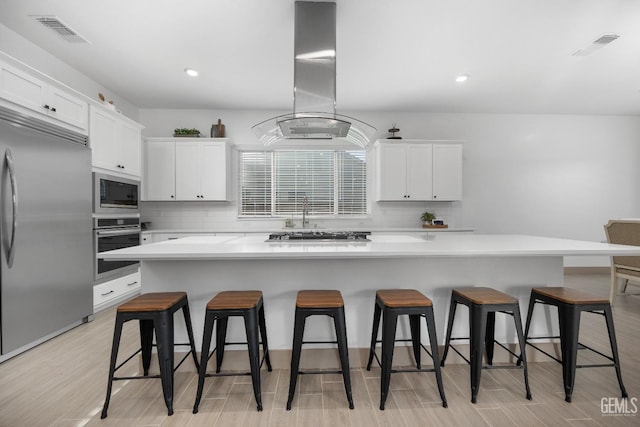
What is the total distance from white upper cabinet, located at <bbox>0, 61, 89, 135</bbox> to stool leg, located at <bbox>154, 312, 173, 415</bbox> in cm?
221

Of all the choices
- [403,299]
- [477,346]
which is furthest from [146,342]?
[477,346]

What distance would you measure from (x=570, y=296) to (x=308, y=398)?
1.76 meters

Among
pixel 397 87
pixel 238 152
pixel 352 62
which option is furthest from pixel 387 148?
pixel 238 152

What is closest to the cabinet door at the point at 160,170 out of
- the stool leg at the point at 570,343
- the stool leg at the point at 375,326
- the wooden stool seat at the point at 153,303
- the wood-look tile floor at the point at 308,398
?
the wood-look tile floor at the point at 308,398

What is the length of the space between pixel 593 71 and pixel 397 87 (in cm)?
228

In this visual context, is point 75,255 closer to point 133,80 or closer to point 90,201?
point 90,201

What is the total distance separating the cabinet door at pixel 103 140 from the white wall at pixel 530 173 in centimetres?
168

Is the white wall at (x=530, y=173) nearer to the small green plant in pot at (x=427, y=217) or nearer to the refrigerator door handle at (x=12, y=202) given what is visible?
the small green plant in pot at (x=427, y=217)

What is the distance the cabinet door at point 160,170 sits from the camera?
14.5 feet

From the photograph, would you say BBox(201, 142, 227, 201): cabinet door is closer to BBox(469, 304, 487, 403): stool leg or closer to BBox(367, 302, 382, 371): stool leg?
BBox(367, 302, 382, 371): stool leg

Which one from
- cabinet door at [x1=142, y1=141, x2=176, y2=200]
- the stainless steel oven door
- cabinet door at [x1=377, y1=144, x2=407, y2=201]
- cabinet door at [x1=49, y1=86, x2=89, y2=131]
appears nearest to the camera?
cabinet door at [x1=49, y1=86, x2=89, y2=131]

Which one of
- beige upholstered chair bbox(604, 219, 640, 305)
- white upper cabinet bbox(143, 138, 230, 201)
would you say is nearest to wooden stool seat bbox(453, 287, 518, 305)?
beige upholstered chair bbox(604, 219, 640, 305)

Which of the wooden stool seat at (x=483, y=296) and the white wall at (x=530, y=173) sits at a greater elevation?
the white wall at (x=530, y=173)

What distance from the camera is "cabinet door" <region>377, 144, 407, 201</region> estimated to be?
4.60 meters
